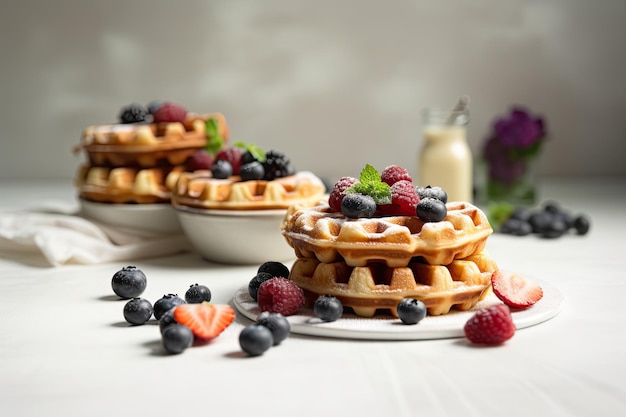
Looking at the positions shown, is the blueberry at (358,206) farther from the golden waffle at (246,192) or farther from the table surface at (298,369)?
the golden waffle at (246,192)

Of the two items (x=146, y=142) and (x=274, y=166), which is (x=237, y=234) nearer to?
(x=274, y=166)

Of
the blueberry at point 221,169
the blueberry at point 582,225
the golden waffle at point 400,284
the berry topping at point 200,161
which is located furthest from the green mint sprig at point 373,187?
the blueberry at point 582,225

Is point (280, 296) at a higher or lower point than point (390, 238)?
lower

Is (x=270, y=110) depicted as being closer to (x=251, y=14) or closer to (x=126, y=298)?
(x=251, y=14)

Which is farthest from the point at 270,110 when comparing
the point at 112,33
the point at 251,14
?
the point at 112,33

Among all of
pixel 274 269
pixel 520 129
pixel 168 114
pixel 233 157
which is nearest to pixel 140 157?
pixel 168 114

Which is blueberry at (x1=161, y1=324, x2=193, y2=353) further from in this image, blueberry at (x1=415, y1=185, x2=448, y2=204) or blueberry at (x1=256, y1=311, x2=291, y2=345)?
blueberry at (x1=415, y1=185, x2=448, y2=204)
